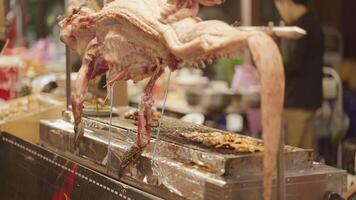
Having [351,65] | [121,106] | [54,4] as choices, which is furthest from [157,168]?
[54,4]

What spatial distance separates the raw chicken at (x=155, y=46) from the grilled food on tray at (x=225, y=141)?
0.49 feet

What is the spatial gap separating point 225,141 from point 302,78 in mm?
2155

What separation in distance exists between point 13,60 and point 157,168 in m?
1.97

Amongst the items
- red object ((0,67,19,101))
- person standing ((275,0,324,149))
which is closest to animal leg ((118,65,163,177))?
red object ((0,67,19,101))

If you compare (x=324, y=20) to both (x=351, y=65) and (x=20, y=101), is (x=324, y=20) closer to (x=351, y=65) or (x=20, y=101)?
(x=351, y=65)

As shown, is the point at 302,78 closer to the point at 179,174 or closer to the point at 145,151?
the point at 145,151

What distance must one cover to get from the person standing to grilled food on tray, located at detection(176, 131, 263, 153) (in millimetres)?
1931

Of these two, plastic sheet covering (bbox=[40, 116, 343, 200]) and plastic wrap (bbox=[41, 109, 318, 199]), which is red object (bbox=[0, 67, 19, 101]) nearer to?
plastic wrap (bbox=[41, 109, 318, 199])

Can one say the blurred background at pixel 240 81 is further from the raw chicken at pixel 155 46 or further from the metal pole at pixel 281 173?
the metal pole at pixel 281 173

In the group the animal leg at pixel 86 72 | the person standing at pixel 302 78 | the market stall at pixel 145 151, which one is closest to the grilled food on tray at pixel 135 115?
the market stall at pixel 145 151

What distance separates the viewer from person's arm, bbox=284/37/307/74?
12.4 ft

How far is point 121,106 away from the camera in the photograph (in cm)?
276

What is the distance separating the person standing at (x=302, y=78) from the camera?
3.78 metres

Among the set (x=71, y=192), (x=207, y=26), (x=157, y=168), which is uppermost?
(x=207, y=26)
